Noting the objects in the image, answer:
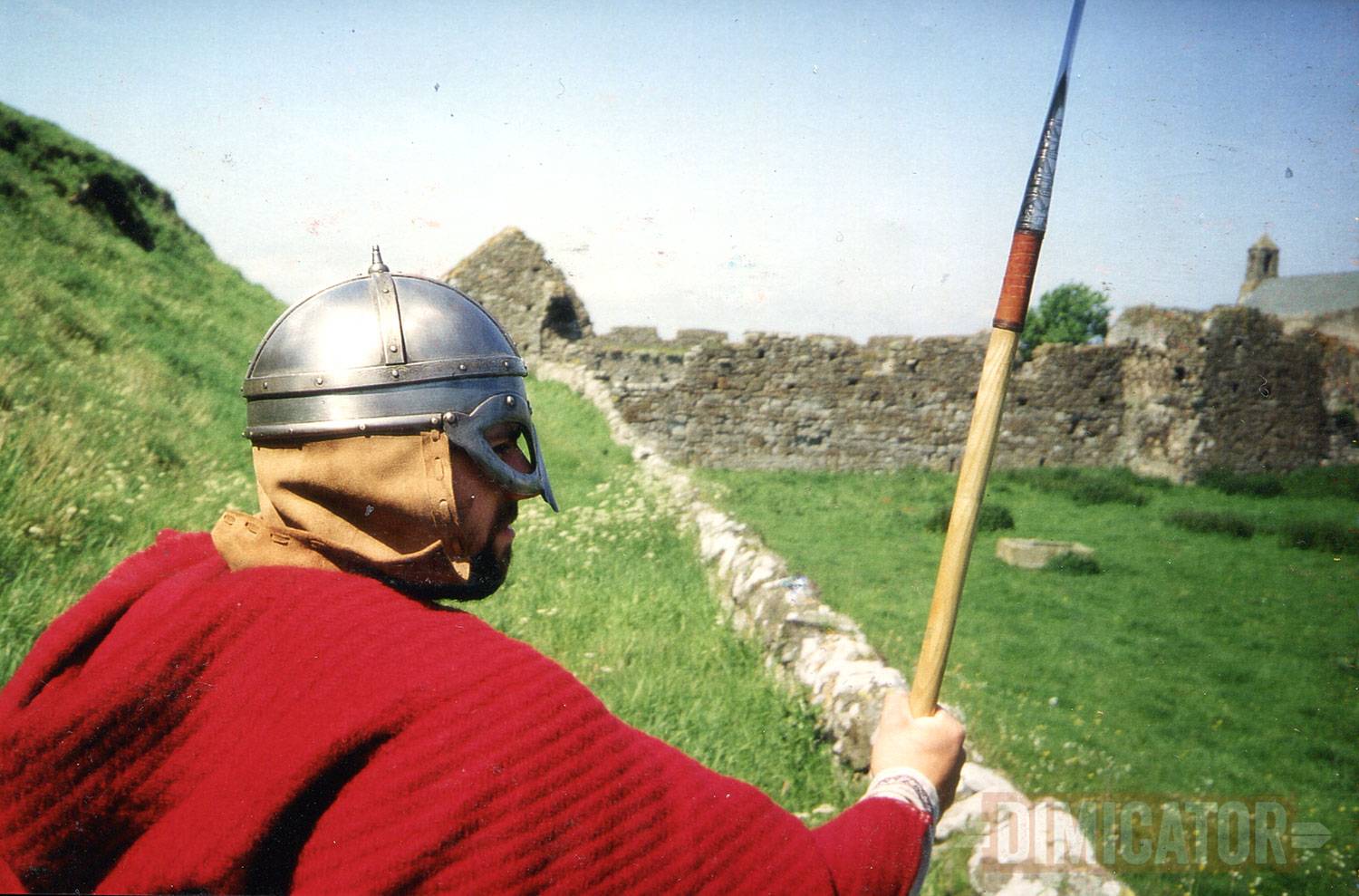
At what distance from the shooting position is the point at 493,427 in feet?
5.42

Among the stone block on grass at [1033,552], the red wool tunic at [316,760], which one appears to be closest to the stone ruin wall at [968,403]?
the stone block on grass at [1033,552]

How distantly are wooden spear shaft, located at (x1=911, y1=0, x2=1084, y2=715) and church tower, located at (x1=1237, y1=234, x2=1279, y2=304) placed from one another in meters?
69.0

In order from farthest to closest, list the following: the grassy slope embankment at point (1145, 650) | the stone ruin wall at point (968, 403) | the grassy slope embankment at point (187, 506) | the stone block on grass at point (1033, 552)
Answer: the stone ruin wall at point (968, 403), the stone block on grass at point (1033, 552), the grassy slope embankment at point (1145, 650), the grassy slope embankment at point (187, 506)

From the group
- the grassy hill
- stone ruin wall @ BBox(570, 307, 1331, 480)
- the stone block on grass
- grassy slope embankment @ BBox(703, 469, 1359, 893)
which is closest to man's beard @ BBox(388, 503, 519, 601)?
the grassy hill

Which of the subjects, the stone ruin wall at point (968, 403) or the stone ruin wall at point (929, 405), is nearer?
the stone ruin wall at point (968, 403)

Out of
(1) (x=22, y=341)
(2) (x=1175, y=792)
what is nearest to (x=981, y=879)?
(2) (x=1175, y=792)

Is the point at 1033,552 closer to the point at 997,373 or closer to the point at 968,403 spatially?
the point at 968,403

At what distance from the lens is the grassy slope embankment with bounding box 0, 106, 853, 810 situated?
3.72m

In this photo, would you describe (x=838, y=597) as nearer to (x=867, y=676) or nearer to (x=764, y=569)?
(x=764, y=569)

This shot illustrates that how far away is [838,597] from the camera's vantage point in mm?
7027

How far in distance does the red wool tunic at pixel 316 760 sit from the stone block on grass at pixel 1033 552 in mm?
8540

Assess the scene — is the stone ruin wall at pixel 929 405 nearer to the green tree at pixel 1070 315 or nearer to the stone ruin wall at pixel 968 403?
the stone ruin wall at pixel 968 403

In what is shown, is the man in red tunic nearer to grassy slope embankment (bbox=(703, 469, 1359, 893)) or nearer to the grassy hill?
the grassy hill

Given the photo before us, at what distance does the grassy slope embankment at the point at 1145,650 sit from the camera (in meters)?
4.41
